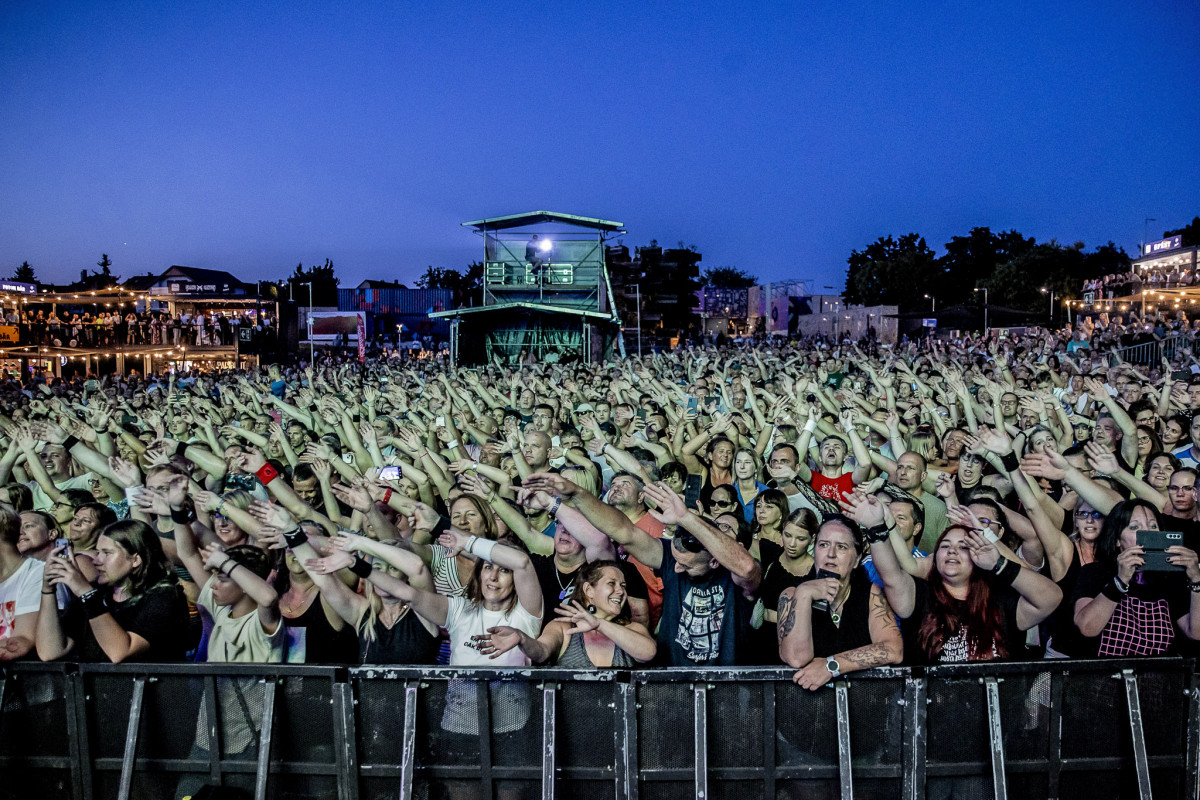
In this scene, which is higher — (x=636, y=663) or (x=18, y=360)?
(x=18, y=360)

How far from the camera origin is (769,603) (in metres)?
4.16

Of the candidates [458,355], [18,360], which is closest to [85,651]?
[458,355]

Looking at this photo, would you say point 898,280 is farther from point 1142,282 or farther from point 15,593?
point 15,593

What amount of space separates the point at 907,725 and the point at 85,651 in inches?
139

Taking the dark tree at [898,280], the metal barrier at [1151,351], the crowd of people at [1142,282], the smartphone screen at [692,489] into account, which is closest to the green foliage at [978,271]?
the dark tree at [898,280]

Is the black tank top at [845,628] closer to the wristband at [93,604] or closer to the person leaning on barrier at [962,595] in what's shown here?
the person leaning on barrier at [962,595]

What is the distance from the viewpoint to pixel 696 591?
12.6 ft

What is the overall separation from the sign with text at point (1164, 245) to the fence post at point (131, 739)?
54909 mm

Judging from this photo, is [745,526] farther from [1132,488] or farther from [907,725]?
[1132,488]

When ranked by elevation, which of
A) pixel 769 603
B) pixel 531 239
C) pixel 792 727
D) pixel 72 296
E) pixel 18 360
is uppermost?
pixel 531 239

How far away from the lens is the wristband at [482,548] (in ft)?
12.3

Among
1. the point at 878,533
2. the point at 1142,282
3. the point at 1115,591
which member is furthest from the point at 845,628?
the point at 1142,282

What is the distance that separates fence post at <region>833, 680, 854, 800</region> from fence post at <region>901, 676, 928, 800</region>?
8.4 inches

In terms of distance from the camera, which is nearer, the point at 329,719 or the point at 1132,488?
the point at 329,719
